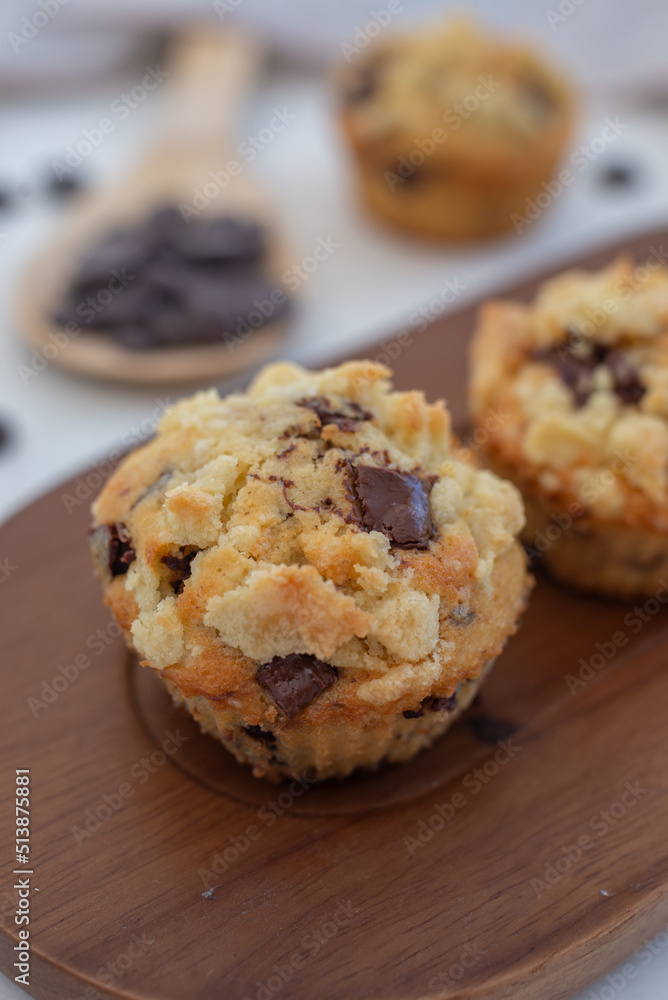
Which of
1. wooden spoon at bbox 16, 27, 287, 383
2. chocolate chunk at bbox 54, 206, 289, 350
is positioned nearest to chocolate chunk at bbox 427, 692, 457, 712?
wooden spoon at bbox 16, 27, 287, 383

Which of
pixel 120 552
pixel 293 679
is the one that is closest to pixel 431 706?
pixel 293 679

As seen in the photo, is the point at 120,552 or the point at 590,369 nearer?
the point at 120,552

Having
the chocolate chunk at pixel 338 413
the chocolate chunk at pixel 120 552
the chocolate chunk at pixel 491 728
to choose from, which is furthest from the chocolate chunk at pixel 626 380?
the chocolate chunk at pixel 120 552

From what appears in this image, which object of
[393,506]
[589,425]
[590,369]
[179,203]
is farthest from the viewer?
[179,203]

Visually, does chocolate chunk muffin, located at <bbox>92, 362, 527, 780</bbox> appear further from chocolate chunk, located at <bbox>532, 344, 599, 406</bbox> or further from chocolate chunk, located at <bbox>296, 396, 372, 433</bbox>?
chocolate chunk, located at <bbox>532, 344, 599, 406</bbox>

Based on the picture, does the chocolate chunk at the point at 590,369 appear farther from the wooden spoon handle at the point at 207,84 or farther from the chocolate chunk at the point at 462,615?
the wooden spoon handle at the point at 207,84

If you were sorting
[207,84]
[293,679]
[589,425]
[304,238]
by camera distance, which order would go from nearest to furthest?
[293,679], [589,425], [304,238], [207,84]

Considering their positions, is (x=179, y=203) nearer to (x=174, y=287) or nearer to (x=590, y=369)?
(x=174, y=287)
